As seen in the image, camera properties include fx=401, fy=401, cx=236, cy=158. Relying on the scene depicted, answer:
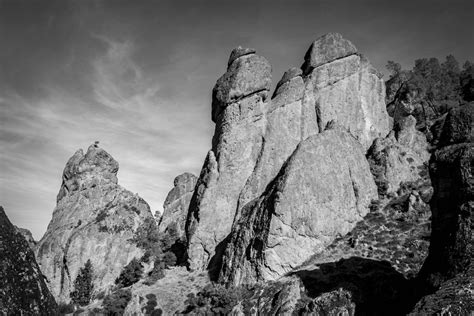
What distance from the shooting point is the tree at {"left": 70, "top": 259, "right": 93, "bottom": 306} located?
63.4 meters

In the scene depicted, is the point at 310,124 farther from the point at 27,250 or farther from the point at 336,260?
the point at 27,250

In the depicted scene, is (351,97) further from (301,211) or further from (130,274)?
(130,274)

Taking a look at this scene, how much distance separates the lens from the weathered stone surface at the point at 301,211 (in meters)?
45.2

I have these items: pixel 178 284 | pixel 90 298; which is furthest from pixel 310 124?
pixel 90 298

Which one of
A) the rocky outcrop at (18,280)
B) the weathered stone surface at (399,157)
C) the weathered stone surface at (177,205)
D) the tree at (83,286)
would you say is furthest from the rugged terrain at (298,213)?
the rocky outcrop at (18,280)

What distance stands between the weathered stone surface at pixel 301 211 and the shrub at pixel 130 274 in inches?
757

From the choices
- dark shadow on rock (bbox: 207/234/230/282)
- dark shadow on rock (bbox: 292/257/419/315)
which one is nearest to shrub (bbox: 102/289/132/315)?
dark shadow on rock (bbox: 207/234/230/282)

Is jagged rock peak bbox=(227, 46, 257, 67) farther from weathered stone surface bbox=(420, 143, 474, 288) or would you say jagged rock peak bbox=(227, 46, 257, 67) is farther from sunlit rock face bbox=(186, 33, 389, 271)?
weathered stone surface bbox=(420, 143, 474, 288)

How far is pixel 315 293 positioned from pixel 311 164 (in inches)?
711

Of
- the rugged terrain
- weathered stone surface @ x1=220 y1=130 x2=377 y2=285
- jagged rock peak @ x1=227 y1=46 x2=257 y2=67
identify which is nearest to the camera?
the rugged terrain

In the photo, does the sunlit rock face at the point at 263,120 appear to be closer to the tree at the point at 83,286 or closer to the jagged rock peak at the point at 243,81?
the jagged rock peak at the point at 243,81

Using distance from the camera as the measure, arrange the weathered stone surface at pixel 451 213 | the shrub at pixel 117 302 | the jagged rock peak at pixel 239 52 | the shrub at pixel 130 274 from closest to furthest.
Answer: the weathered stone surface at pixel 451 213 < the shrub at pixel 117 302 < the shrub at pixel 130 274 < the jagged rock peak at pixel 239 52

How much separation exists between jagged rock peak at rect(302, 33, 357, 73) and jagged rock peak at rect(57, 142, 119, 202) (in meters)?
44.1

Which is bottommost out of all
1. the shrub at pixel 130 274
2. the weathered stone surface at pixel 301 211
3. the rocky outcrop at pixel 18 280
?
the rocky outcrop at pixel 18 280
